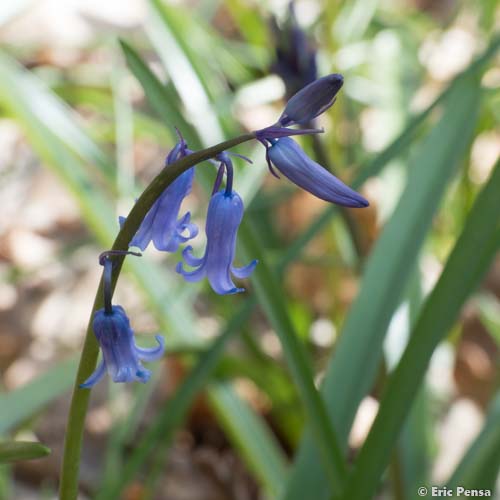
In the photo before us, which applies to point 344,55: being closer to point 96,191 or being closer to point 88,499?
point 96,191

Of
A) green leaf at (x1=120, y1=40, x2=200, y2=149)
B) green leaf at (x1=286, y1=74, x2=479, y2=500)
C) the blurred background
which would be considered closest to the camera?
green leaf at (x1=120, y1=40, x2=200, y2=149)

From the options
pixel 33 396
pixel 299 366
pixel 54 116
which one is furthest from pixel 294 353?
pixel 54 116

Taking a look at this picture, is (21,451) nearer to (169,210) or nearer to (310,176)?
(169,210)

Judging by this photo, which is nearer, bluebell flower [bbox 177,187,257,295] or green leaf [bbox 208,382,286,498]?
bluebell flower [bbox 177,187,257,295]

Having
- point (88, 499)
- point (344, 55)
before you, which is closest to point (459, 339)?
point (344, 55)

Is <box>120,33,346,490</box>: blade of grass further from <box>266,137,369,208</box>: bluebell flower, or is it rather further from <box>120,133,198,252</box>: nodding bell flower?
<box>266,137,369,208</box>: bluebell flower

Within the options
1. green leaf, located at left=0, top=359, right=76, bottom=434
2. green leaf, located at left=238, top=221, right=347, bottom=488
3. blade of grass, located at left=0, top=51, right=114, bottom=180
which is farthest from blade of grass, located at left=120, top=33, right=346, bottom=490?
blade of grass, located at left=0, top=51, right=114, bottom=180

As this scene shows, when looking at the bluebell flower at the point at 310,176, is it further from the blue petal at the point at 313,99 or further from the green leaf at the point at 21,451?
the green leaf at the point at 21,451
